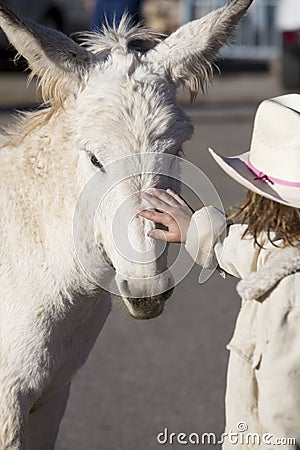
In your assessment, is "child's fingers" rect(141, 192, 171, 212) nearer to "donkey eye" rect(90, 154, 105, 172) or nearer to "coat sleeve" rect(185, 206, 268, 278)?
"coat sleeve" rect(185, 206, 268, 278)

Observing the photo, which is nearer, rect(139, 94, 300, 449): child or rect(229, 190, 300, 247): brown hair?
rect(139, 94, 300, 449): child

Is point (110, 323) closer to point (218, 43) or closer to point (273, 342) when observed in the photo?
point (218, 43)

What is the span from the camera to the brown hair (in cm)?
328

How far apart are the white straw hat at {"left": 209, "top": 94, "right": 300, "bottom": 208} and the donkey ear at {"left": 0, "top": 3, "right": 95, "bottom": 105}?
0.71 meters

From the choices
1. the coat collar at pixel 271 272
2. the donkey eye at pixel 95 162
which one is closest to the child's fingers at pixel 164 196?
the donkey eye at pixel 95 162

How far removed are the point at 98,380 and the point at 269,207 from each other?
2903mm

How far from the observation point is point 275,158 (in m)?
3.28

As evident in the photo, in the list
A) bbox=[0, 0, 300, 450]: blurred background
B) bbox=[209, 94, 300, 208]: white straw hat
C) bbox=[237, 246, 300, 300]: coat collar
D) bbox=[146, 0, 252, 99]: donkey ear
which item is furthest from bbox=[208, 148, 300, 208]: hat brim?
bbox=[0, 0, 300, 450]: blurred background

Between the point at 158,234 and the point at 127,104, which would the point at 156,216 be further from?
the point at 127,104

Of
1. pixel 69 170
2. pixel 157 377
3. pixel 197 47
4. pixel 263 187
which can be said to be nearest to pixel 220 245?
pixel 263 187

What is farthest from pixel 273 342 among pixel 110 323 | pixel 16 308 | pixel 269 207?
pixel 110 323

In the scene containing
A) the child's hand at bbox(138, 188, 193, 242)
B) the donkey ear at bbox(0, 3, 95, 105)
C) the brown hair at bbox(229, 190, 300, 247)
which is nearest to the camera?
the brown hair at bbox(229, 190, 300, 247)

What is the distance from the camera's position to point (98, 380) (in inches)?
235

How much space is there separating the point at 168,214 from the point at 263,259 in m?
0.35
